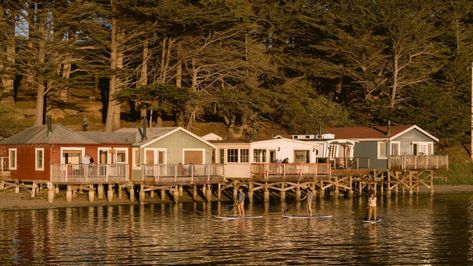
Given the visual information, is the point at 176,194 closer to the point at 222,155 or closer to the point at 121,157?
the point at 121,157

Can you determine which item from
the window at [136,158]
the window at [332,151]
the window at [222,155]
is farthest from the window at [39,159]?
the window at [332,151]

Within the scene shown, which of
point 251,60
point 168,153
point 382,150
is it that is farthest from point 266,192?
point 251,60

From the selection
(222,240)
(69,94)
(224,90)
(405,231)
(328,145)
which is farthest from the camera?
(69,94)

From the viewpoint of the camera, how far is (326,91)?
108312 millimetres

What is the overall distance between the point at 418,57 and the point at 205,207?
137 feet

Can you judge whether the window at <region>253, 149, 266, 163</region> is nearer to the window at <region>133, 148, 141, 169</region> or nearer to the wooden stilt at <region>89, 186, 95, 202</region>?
the window at <region>133, 148, 141, 169</region>

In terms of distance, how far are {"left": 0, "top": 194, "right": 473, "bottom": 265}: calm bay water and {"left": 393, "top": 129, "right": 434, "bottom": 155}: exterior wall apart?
52.0 feet

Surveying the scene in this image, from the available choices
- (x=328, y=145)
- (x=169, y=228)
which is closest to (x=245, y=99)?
(x=328, y=145)

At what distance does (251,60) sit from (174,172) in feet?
83.6

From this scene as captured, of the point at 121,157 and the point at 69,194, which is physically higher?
the point at 121,157

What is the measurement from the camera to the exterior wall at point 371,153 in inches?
3120

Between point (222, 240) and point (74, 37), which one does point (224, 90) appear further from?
point (222, 240)

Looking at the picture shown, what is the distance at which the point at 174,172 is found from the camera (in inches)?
2530

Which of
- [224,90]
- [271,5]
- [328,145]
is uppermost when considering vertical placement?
[271,5]
